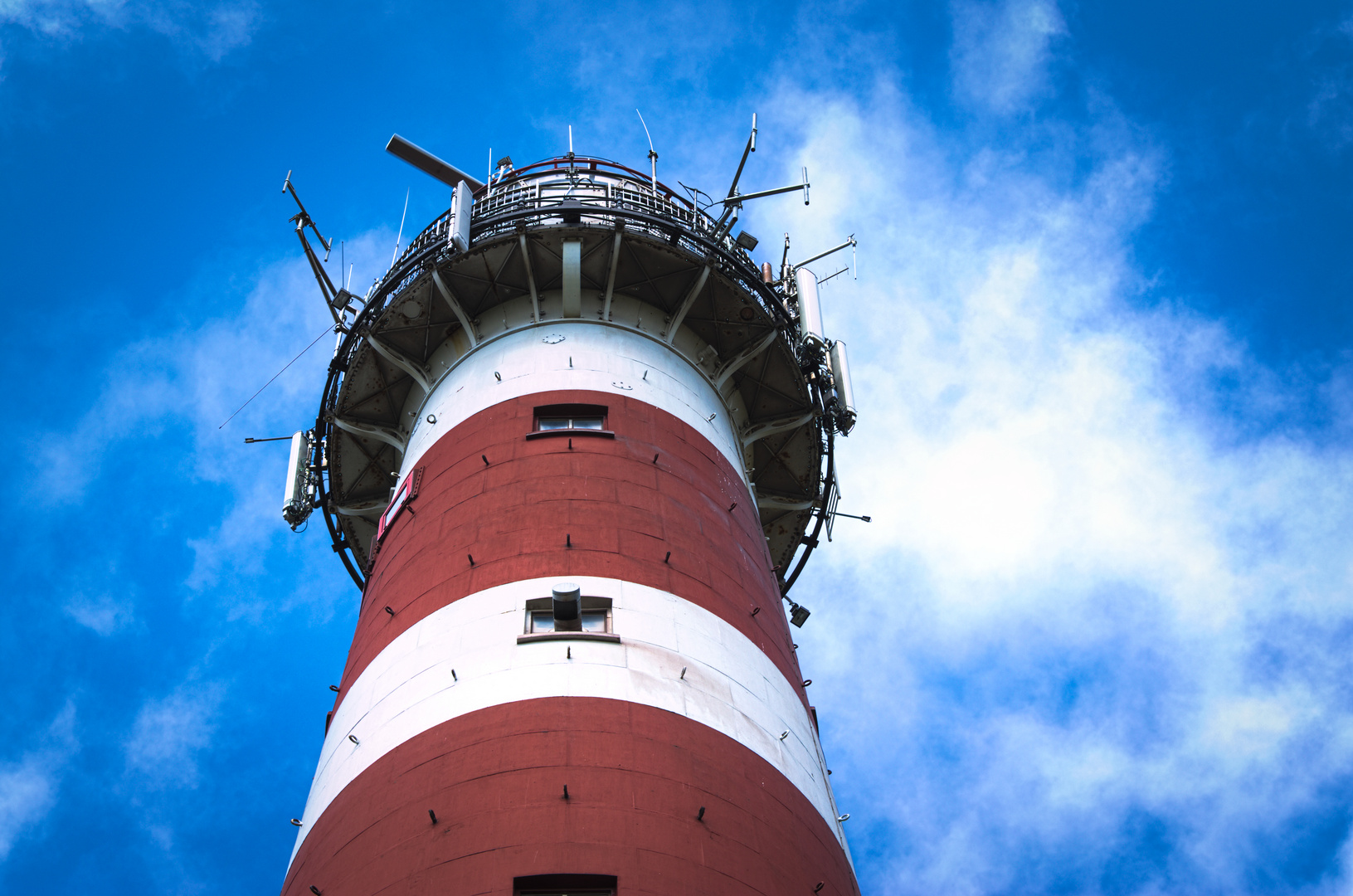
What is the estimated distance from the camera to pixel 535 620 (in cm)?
1648

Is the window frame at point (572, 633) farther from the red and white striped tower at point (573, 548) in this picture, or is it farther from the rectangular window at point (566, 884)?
the rectangular window at point (566, 884)

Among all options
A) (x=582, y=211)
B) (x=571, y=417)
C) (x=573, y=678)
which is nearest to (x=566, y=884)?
(x=573, y=678)

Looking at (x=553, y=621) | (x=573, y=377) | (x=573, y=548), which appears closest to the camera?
(x=553, y=621)

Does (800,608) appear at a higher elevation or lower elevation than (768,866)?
higher

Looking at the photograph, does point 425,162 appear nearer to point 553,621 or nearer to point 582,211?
point 582,211

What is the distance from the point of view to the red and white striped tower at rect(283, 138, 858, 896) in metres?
13.5

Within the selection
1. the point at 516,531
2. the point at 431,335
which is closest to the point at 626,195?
→ the point at 431,335

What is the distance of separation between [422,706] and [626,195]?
14842mm

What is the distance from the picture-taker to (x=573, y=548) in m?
17.6

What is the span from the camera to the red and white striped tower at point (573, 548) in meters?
13.5

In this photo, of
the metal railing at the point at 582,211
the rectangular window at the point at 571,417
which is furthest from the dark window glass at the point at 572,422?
the metal railing at the point at 582,211

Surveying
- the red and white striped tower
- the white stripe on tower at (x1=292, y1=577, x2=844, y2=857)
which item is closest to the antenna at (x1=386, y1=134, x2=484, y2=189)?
the red and white striped tower

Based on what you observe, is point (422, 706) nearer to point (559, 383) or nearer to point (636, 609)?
point (636, 609)

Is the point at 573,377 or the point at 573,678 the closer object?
the point at 573,678
